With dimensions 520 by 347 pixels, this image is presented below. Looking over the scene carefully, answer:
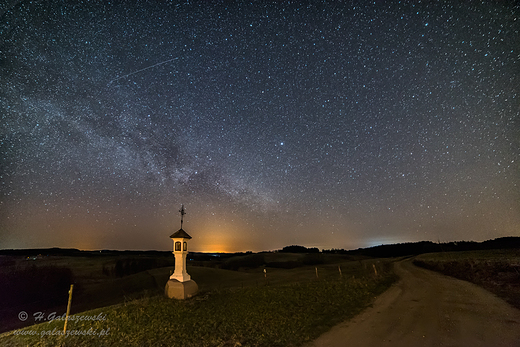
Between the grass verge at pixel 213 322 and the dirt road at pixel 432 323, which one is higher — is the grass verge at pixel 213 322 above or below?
above

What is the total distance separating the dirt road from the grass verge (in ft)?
3.15

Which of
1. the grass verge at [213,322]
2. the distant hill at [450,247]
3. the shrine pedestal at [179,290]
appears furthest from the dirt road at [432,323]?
the distant hill at [450,247]

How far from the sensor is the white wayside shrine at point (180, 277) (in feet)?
47.4

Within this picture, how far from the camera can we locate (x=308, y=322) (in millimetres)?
10570

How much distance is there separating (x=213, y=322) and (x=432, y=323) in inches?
357

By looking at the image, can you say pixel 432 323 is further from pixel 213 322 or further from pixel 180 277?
pixel 180 277

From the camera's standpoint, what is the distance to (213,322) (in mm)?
10484

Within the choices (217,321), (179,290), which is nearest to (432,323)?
(217,321)

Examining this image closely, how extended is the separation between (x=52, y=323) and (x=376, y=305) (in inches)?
615

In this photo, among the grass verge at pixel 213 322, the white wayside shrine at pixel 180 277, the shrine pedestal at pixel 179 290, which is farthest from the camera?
the white wayside shrine at pixel 180 277

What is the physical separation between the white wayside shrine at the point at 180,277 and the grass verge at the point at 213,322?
570 millimetres

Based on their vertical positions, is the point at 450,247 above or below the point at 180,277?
below

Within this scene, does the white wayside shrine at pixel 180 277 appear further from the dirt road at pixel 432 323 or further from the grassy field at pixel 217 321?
the dirt road at pixel 432 323

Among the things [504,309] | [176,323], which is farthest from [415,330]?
[176,323]
